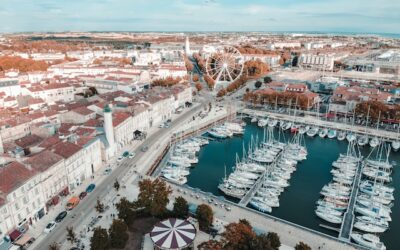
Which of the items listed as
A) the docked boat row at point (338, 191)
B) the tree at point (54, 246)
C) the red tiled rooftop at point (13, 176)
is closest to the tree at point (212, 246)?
the tree at point (54, 246)

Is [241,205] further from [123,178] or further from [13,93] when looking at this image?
[13,93]

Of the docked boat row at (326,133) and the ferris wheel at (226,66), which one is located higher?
the ferris wheel at (226,66)

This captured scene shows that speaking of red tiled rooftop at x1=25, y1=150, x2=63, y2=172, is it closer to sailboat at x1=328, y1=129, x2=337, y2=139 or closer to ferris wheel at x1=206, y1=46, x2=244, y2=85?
sailboat at x1=328, y1=129, x2=337, y2=139

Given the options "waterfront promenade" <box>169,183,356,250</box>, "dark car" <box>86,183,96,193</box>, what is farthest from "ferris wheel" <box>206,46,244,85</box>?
"dark car" <box>86,183,96,193</box>

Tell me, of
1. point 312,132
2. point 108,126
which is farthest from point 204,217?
point 312,132

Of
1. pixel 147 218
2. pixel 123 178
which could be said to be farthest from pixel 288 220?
pixel 123 178

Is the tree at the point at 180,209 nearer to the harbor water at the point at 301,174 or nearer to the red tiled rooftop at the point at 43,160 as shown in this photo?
the harbor water at the point at 301,174
